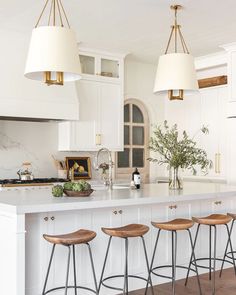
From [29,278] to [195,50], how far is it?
13.9ft

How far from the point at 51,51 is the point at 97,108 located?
331 centimetres

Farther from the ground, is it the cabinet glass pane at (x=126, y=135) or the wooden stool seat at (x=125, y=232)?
the cabinet glass pane at (x=126, y=135)

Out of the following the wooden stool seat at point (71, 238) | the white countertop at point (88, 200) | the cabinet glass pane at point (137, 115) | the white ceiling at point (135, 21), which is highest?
the white ceiling at point (135, 21)

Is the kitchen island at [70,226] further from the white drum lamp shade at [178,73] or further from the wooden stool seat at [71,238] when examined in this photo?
the white drum lamp shade at [178,73]

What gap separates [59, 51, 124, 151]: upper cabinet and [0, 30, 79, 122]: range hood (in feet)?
1.48

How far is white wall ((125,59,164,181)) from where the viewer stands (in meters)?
7.45

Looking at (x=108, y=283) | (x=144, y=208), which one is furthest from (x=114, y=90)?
(x=108, y=283)

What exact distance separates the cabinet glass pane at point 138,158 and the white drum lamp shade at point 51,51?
4.18 m

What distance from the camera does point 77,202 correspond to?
11.9ft

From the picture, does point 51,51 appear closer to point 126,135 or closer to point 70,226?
point 70,226

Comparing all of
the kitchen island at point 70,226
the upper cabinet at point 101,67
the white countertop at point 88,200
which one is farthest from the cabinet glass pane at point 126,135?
the white countertop at point 88,200

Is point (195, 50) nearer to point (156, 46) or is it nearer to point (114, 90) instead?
point (156, 46)

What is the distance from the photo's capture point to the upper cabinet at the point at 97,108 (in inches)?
258

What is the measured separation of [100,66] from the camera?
678cm
